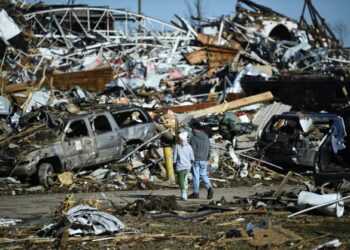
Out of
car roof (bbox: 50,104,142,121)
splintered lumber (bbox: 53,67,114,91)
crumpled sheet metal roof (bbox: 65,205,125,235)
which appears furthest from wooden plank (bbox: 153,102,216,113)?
crumpled sheet metal roof (bbox: 65,205,125,235)

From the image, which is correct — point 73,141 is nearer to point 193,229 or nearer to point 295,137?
point 295,137

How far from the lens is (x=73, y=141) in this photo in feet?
61.6

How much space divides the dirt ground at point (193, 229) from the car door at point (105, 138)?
559 centimetres

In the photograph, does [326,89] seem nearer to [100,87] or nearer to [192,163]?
[100,87]

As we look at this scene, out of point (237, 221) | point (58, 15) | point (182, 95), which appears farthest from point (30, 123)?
point (58, 15)

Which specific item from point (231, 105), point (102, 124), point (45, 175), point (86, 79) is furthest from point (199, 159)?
point (86, 79)

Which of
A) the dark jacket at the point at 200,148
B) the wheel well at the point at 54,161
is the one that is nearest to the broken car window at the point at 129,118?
the wheel well at the point at 54,161

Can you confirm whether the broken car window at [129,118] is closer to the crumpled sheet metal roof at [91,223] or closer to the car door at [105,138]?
the car door at [105,138]

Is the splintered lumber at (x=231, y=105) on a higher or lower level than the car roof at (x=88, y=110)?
lower

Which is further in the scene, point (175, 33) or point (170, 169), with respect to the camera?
point (175, 33)

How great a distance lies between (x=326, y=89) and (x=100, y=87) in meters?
10.00

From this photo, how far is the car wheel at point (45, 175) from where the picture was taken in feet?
58.5

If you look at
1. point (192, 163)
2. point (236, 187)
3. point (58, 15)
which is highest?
point (58, 15)

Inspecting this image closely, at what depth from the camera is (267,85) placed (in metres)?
30.9
